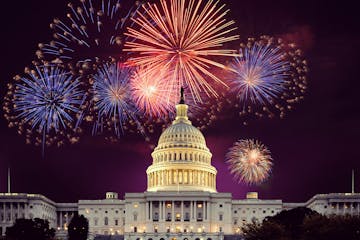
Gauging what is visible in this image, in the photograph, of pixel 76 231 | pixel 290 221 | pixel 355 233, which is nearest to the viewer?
pixel 355 233

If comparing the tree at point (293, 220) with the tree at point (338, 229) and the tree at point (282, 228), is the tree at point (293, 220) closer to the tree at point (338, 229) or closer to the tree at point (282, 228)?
the tree at point (282, 228)

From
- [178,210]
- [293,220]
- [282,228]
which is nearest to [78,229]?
[178,210]

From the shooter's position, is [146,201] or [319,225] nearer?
[319,225]

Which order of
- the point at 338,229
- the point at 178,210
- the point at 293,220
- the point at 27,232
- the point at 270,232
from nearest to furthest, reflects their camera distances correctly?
the point at 338,229 → the point at 270,232 → the point at 293,220 → the point at 27,232 → the point at 178,210

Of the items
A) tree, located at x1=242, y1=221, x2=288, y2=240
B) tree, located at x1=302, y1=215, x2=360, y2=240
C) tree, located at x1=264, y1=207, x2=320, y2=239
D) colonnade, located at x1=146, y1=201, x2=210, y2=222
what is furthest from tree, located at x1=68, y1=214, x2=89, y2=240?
tree, located at x1=302, y1=215, x2=360, y2=240

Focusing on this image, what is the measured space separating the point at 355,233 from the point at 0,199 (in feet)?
359

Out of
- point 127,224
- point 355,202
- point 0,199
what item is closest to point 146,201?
point 127,224

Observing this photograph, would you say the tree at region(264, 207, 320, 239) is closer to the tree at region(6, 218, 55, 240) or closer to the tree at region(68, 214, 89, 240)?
the tree at region(6, 218, 55, 240)

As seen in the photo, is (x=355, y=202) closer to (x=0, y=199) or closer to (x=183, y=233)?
(x=183, y=233)

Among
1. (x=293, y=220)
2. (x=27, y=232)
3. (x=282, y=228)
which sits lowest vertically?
(x=27, y=232)

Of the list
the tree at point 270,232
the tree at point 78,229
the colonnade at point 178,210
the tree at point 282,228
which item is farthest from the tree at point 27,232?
the colonnade at point 178,210

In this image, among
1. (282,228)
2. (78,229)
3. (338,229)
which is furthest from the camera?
(78,229)

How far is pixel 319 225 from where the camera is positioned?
111 meters

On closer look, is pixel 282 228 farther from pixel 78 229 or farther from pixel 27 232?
pixel 78 229
